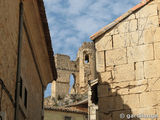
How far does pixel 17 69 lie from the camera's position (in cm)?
716

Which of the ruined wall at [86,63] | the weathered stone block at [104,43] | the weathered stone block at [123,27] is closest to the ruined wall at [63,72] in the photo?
Answer: the ruined wall at [86,63]

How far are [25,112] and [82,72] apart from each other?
49.4 metres

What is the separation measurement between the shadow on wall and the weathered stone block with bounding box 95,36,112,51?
3.19ft

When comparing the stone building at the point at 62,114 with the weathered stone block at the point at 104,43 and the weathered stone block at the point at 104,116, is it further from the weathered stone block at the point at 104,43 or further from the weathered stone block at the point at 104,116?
the weathered stone block at the point at 104,116

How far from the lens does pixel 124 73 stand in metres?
9.43

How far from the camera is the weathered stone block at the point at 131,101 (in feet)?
29.8

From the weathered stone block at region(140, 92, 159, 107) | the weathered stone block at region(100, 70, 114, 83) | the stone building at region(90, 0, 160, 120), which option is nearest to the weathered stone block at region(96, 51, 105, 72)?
the stone building at region(90, 0, 160, 120)

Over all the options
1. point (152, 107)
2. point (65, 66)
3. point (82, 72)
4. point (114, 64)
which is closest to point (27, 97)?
point (114, 64)

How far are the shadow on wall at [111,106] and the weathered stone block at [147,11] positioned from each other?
207 cm

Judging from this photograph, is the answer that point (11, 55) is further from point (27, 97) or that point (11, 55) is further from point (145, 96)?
point (145, 96)

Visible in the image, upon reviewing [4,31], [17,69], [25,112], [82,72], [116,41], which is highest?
[82,72]

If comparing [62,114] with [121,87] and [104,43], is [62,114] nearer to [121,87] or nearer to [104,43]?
[104,43]

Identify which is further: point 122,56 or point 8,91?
point 122,56

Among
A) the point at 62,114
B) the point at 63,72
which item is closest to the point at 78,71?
the point at 63,72
